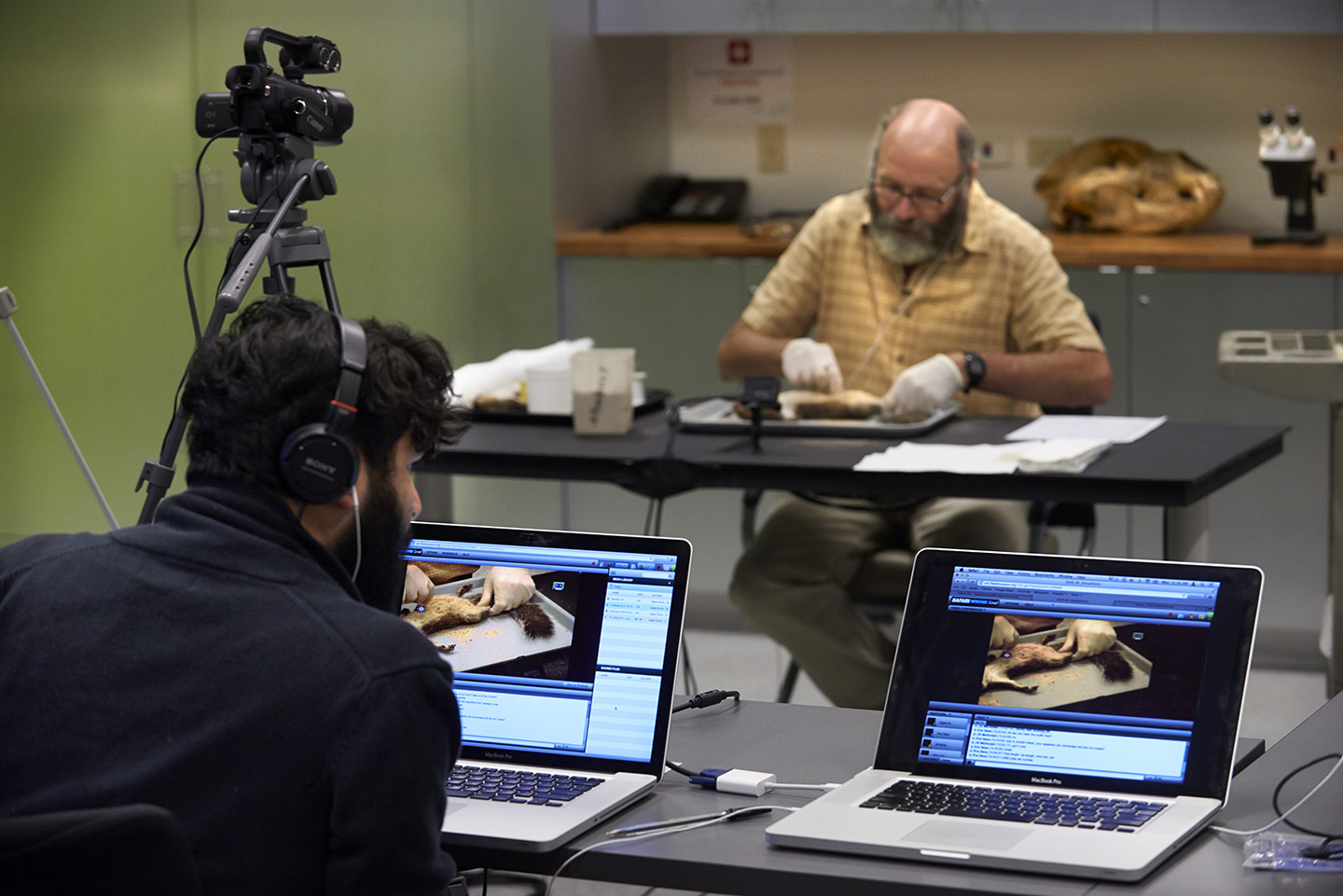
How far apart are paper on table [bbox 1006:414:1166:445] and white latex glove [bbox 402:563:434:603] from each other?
4.37 feet

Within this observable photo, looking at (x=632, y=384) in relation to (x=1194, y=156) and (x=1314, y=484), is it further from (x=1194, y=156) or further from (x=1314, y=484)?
(x=1194, y=156)

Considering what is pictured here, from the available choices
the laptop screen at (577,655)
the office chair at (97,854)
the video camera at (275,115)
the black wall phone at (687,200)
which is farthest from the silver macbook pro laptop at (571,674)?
the black wall phone at (687,200)

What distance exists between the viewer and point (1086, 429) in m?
2.78

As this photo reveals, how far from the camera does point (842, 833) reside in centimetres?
133

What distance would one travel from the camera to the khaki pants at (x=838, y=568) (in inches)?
116

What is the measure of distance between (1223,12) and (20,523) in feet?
9.54

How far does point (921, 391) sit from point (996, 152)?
1888 mm

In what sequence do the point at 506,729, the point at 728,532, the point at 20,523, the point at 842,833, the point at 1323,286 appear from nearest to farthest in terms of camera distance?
1. the point at 842,833
2. the point at 506,729
3. the point at 20,523
4. the point at 1323,286
5. the point at 728,532

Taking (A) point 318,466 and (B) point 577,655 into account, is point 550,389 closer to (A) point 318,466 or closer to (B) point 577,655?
(B) point 577,655

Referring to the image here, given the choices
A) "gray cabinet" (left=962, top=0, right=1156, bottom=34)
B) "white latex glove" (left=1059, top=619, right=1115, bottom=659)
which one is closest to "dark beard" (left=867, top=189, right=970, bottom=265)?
"gray cabinet" (left=962, top=0, right=1156, bottom=34)

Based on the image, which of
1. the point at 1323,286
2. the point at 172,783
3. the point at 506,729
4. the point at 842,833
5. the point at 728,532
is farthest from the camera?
the point at 728,532

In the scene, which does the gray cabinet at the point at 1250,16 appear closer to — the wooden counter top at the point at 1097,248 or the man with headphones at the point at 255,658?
the wooden counter top at the point at 1097,248

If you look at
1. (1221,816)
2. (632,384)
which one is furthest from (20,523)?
(1221,816)

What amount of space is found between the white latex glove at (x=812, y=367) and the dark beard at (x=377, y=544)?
1.76 meters
